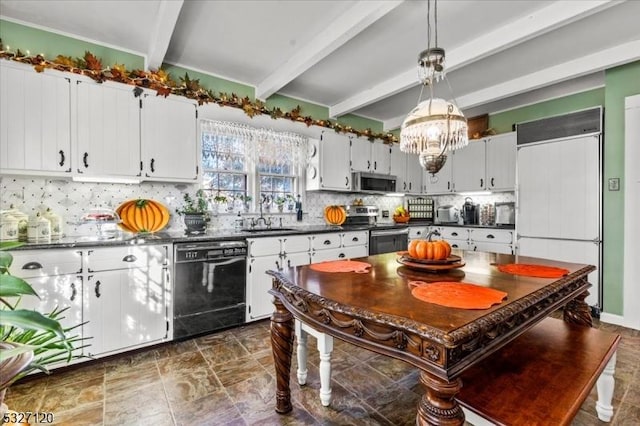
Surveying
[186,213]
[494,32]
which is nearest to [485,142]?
[494,32]

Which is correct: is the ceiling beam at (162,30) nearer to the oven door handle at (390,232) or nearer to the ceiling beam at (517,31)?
the ceiling beam at (517,31)

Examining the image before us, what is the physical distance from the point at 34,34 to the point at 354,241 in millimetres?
3917

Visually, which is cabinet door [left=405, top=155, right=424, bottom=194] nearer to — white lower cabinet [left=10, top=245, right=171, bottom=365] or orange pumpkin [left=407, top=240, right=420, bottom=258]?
orange pumpkin [left=407, top=240, right=420, bottom=258]

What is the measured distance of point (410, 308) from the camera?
118cm

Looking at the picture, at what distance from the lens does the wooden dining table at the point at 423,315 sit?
99 centimetres

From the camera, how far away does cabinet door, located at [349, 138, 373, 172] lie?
4.75 metres

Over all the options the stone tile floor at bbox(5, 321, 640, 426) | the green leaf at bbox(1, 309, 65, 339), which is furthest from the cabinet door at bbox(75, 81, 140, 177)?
the green leaf at bbox(1, 309, 65, 339)

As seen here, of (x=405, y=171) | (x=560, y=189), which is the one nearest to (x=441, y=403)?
(x=560, y=189)

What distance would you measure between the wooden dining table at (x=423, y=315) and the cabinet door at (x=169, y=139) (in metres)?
2.03

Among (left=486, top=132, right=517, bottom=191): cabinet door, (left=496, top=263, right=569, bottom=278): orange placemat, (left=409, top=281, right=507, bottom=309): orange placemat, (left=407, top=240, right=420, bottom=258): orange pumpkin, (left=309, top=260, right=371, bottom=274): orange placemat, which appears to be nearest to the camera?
(left=409, top=281, right=507, bottom=309): orange placemat

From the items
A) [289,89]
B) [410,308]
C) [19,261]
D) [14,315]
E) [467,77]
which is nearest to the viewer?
[14,315]

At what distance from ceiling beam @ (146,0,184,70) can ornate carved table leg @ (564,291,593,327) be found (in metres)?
3.42

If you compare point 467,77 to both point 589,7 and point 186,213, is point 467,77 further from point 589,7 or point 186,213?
point 186,213

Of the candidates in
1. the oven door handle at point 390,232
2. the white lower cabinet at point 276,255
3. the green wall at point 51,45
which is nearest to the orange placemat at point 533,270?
the white lower cabinet at point 276,255
